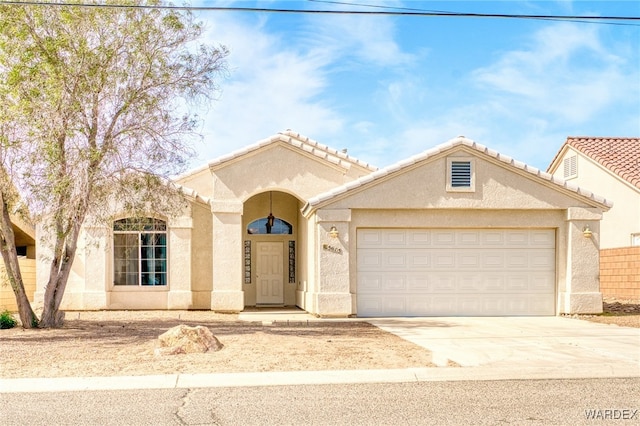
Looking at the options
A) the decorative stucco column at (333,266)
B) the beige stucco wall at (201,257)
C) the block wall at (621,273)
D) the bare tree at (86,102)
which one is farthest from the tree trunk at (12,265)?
the block wall at (621,273)

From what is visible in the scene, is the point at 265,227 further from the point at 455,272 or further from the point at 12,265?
the point at 12,265

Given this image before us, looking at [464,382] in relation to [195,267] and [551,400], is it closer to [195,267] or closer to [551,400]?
[551,400]

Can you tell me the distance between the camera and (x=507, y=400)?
811cm

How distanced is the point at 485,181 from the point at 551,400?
35.5 feet

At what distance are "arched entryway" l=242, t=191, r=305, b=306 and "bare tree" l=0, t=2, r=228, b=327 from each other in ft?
26.2

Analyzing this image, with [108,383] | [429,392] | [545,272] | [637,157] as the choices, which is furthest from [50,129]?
[637,157]

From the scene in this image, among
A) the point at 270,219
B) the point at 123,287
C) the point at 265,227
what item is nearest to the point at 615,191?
the point at 270,219

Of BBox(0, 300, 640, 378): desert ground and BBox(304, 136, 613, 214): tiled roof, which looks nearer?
BBox(0, 300, 640, 378): desert ground

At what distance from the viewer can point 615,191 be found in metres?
26.2

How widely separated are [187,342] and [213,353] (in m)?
0.45

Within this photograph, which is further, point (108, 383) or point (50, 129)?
point (50, 129)

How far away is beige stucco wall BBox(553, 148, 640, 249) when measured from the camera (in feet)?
82.4

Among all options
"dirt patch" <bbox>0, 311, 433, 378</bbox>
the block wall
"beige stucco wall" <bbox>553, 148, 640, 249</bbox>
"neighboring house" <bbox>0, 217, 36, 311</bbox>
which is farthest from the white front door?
"beige stucco wall" <bbox>553, 148, 640, 249</bbox>

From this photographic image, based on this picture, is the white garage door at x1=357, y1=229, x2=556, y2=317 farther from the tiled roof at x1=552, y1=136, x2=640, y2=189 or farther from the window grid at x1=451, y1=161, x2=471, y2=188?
the tiled roof at x1=552, y1=136, x2=640, y2=189
